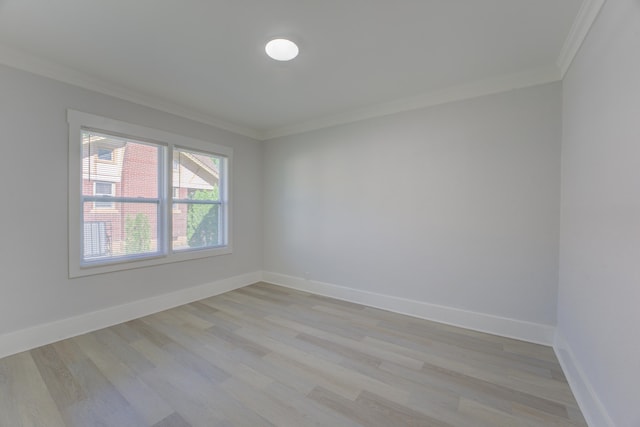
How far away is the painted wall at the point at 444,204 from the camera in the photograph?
2.46m

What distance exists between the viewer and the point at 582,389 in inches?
66.2

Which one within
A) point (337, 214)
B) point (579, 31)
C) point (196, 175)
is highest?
point (579, 31)

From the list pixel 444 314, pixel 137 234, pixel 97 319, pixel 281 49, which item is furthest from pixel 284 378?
pixel 281 49

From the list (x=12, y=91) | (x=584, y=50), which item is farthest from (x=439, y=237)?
(x=12, y=91)

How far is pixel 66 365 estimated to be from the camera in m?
Answer: 2.08

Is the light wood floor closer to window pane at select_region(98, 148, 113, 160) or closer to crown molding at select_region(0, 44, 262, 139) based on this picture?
window pane at select_region(98, 148, 113, 160)

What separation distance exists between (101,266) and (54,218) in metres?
0.63

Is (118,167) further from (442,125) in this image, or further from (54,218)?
(442,125)

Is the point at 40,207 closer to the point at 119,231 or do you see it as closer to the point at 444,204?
the point at 119,231

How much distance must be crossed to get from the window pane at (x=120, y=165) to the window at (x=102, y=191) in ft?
0.06

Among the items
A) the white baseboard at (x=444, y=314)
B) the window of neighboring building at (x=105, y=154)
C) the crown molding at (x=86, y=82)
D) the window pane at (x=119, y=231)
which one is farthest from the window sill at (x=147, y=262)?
the crown molding at (x=86, y=82)

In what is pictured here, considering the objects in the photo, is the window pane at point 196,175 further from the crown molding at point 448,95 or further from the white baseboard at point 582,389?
the white baseboard at point 582,389

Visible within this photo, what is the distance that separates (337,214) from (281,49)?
7.23ft

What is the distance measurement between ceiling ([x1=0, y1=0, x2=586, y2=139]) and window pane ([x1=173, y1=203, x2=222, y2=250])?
55.3 inches
